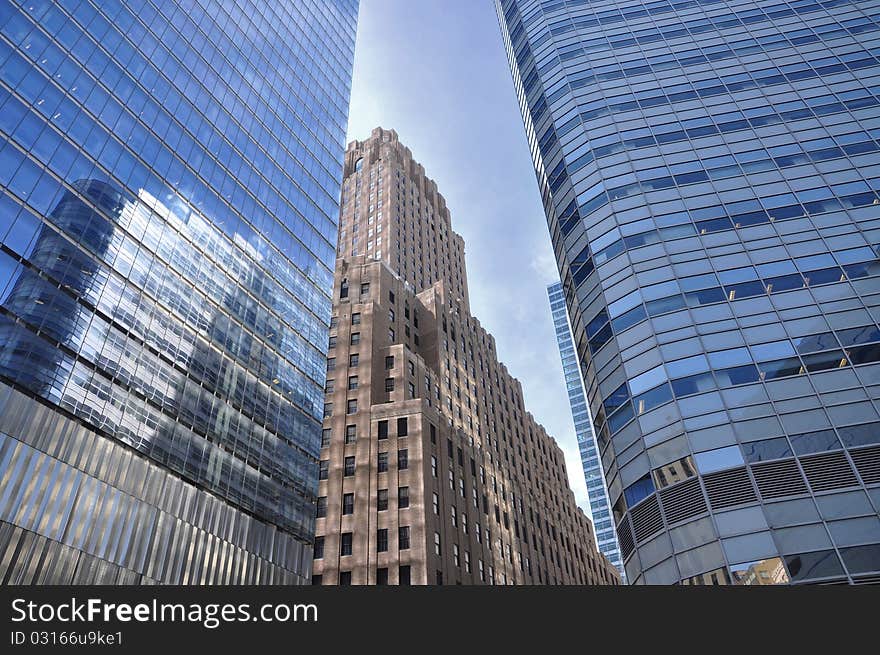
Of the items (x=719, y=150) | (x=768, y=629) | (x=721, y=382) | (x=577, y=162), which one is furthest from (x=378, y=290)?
(x=768, y=629)

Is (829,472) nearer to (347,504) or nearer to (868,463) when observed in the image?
(868,463)

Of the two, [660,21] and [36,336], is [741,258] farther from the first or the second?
[36,336]

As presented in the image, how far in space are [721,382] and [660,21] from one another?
1335 inches

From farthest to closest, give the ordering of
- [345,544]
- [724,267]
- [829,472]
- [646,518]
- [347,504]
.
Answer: [347,504]
[345,544]
[724,267]
[646,518]
[829,472]

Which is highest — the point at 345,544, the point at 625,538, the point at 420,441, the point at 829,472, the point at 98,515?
the point at 420,441

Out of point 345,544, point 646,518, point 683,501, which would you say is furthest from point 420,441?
point 683,501

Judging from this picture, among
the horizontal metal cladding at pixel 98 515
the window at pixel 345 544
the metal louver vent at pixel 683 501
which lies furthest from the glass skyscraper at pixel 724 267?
the window at pixel 345 544

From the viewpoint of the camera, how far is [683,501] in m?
29.0

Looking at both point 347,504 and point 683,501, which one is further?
point 347,504

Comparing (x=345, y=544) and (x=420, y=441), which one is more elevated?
(x=420, y=441)

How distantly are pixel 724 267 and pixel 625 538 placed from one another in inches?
597

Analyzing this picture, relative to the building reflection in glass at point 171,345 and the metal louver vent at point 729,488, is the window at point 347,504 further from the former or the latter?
the metal louver vent at point 729,488

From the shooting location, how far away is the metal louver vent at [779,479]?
90.7 feet

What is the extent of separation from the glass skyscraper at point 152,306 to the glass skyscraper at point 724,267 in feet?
69.4
